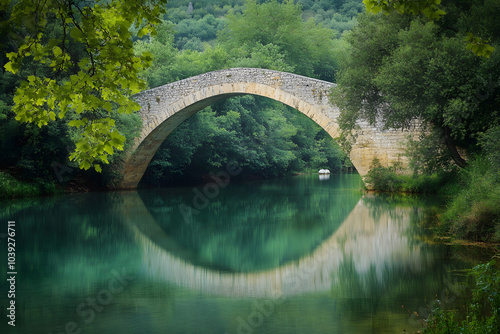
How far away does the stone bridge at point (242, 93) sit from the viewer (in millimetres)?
13080

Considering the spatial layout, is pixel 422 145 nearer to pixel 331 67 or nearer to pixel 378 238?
pixel 378 238

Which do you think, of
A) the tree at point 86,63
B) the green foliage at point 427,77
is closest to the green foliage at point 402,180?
the green foliage at point 427,77

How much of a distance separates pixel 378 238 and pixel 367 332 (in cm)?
405

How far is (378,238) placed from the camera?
7.62 meters

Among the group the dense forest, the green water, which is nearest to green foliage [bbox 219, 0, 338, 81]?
the dense forest

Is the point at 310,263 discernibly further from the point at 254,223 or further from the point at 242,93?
the point at 242,93

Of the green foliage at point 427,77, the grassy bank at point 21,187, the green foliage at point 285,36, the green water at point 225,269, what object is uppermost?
the green foliage at point 285,36

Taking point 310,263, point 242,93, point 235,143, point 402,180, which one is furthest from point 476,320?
point 235,143

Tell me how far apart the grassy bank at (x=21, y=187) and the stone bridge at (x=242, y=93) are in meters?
3.03

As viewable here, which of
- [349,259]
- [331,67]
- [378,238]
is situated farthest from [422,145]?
[331,67]

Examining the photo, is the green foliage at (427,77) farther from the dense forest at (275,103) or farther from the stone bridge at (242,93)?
the stone bridge at (242,93)

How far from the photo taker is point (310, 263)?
6133 millimetres

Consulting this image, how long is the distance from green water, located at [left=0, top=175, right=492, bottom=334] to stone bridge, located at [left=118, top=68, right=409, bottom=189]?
6.68 ft

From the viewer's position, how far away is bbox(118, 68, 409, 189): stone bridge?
42.9 feet
